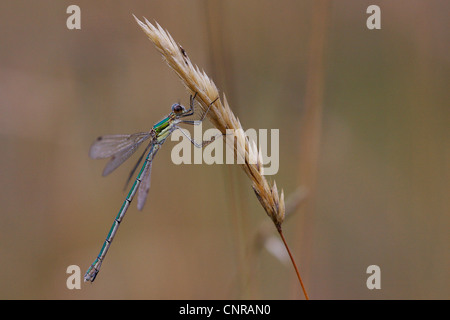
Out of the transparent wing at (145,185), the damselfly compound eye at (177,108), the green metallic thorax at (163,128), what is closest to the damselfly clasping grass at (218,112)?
the damselfly compound eye at (177,108)

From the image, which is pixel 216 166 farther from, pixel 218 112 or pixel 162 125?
pixel 218 112

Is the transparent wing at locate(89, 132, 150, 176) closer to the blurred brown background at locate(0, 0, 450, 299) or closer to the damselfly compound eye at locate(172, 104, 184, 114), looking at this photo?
the damselfly compound eye at locate(172, 104, 184, 114)

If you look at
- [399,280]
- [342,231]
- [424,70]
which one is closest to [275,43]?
[424,70]

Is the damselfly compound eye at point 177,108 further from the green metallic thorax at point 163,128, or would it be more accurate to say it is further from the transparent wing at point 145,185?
the transparent wing at point 145,185

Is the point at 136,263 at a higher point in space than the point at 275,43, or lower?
lower
